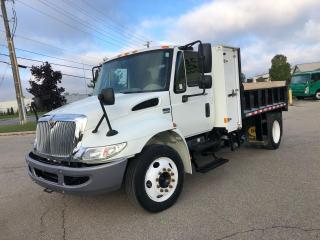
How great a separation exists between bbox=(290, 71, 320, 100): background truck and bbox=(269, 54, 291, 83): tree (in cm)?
1322

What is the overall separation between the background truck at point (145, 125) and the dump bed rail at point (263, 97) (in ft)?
1.63

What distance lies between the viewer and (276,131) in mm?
9062

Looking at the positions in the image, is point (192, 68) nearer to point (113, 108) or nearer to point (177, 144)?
point (177, 144)

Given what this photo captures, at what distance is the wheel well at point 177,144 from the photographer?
5418 millimetres

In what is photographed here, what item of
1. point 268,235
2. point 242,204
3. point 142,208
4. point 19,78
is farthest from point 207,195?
point 19,78

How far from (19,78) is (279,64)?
1420 inches

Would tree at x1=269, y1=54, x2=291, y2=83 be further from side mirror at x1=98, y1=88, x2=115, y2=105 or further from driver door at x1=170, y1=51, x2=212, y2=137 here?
side mirror at x1=98, y1=88, x2=115, y2=105

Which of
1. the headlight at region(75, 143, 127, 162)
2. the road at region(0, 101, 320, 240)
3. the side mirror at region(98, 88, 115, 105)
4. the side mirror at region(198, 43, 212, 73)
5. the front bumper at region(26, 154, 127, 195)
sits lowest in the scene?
the road at region(0, 101, 320, 240)

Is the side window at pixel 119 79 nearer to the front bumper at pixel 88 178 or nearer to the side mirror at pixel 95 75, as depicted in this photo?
the side mirror at pixel 95 75

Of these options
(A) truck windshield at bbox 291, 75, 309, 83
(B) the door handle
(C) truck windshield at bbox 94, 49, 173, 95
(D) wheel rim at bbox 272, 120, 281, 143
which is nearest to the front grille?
(C) truck windshield at bbox 94, 49, 173, 95

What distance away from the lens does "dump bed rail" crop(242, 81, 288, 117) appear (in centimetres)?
774

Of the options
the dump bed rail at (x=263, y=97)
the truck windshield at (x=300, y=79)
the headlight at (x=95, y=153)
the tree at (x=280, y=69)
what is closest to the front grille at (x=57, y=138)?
the headlight at (x=95, y=153)

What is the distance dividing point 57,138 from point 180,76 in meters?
2.14

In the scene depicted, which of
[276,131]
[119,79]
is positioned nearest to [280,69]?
[276,131]
